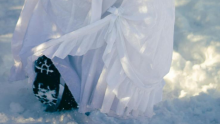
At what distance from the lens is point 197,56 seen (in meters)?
3.16

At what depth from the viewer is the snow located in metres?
2.38

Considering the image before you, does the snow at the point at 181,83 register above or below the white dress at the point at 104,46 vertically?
below

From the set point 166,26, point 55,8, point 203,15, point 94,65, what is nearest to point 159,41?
point 166,26

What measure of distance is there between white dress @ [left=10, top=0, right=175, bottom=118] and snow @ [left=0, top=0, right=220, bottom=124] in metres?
0.36

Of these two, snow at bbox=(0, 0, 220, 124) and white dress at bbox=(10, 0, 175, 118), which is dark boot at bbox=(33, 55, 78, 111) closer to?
white dress at bbox=(10, 0, 175, 118)

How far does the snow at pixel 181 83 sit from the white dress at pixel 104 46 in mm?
363

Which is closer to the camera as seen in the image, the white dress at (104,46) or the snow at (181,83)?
the white dress at (104,46)

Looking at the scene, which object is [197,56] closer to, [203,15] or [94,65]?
[203,15]

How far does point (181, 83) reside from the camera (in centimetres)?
284

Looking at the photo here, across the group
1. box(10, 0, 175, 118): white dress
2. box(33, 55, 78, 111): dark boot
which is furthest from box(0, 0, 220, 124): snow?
box(10, 0, 175, 118): white dress

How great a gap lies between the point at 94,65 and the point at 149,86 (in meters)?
0.40

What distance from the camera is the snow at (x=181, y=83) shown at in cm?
238

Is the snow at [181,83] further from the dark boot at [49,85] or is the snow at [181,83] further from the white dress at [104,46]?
the white dress at [104,46]

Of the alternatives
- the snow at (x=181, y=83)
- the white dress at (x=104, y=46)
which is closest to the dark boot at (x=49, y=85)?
the white dress at (x=104, y=46)
